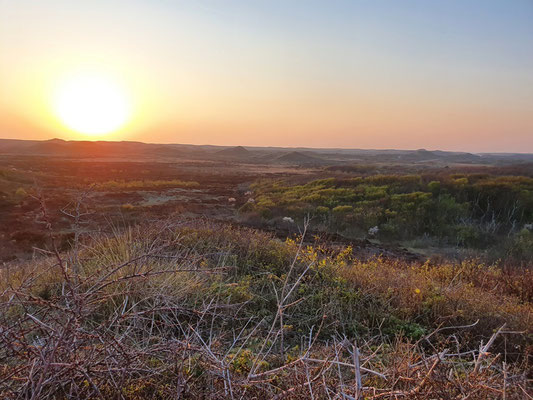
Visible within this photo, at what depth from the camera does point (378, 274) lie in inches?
212

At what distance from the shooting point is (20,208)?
19.1 metres

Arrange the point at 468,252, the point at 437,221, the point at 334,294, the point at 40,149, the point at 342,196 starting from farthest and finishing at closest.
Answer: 1. the point at 40,149
2. the point at 342,196
3. the point at 437,221
4. the point at 468,252
5. the point at 334,294

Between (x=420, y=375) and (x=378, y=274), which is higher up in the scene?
(x=420, y=375)

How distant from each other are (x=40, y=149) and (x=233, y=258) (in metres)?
112

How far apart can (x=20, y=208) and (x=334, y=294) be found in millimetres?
20780

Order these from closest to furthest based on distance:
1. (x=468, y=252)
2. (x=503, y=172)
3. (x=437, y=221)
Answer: (x=468, y=252) < (x=437, y=221) < (x=503, y=172)

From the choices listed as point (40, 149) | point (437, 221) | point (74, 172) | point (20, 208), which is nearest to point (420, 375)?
point (437, 221)

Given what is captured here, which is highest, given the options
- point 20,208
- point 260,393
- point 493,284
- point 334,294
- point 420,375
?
point 420,375

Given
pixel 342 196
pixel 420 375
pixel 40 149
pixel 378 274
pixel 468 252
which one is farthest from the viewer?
pixel 40 149

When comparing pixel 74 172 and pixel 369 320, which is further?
pixel 74 172

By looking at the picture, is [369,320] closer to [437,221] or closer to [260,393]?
[260,393]

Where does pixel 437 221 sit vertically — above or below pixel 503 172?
below

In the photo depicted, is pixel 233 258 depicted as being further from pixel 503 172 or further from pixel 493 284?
pixel 503 172

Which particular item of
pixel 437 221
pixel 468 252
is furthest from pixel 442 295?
pixel 437 221
